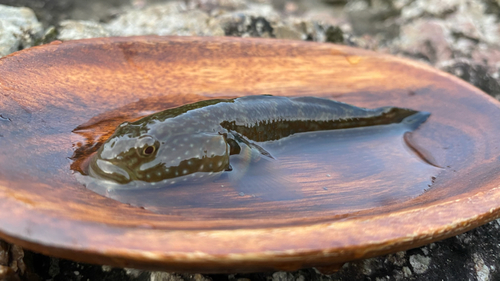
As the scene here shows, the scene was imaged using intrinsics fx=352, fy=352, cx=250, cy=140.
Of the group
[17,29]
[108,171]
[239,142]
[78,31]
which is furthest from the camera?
[78,31]

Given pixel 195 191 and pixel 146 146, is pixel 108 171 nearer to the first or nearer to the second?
pixel 146 146

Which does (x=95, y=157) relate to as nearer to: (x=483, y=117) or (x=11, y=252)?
(x=11, y=252)

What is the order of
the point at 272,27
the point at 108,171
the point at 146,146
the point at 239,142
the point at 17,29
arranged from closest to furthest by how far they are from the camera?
the point at 108,171 → the point at 146,146 → the point at 239,142 → the point at 17,29 → the point at 272,27

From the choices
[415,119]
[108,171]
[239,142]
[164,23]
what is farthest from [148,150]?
[164,23]

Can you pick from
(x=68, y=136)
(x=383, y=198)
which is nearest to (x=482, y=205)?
(x=383, y=198)

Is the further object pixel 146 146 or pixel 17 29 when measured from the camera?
pixel 17 29

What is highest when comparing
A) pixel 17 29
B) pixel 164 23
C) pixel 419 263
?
pixel 164 23

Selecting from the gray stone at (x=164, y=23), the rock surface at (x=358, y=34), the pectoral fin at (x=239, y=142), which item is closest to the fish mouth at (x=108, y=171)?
the rock surface at (x=358, y=34)
